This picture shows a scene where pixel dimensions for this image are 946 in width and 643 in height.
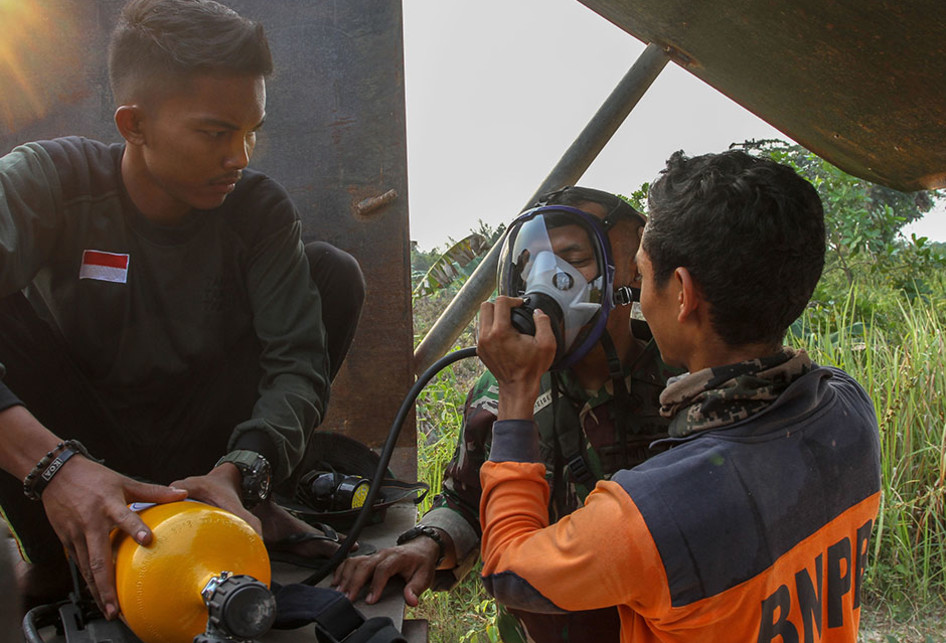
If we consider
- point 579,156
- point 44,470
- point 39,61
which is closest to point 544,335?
point 44,470

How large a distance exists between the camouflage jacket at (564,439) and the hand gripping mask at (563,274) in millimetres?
210

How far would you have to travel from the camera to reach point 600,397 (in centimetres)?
211

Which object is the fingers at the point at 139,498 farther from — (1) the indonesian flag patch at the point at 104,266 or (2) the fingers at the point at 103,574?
(1) the indonesian flag patch at the point at 104,266

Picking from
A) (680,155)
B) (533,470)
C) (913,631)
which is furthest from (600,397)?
(913,631)

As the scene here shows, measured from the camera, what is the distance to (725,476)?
4.32ft

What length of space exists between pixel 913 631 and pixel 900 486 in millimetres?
737

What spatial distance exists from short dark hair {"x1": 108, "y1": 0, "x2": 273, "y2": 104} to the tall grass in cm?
328

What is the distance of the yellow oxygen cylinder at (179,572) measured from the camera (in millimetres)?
1478

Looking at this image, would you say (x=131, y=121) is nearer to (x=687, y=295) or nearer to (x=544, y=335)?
(x=544, y=335)

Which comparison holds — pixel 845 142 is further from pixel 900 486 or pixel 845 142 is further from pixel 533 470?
pixel 900 486

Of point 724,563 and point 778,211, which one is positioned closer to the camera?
point 724,563

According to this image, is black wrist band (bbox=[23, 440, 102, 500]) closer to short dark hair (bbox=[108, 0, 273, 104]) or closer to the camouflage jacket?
the camouflage jacket

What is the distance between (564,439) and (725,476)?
83cm

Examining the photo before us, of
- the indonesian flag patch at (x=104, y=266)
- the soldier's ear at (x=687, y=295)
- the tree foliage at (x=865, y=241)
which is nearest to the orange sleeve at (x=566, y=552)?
the soldier's ear at (x=687, y=295)
